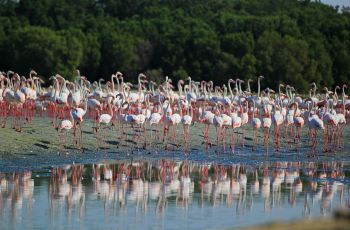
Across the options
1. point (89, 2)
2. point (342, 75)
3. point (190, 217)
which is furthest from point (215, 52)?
point (190, 217)

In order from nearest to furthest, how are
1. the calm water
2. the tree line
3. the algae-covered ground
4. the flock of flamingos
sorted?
the calm water < the algae-covered ground < the flock of flamingos < the tree line

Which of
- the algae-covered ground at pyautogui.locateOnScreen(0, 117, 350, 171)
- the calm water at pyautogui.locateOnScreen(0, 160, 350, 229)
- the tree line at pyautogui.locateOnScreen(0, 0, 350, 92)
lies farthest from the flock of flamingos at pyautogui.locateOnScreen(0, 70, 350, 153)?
the tree line at pyautogui.locateOnScreen(0, 0, 350, 92)

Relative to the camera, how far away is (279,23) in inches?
2340

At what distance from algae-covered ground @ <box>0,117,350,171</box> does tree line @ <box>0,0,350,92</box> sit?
83.3 feet

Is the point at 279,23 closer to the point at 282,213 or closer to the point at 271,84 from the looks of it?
the point at 271,84

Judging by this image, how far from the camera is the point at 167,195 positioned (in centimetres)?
1539

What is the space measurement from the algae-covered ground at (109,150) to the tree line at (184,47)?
25.4m

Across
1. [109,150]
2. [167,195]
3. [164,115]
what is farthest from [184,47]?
[167,195]

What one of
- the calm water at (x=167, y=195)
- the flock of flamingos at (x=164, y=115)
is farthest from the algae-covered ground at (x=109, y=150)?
the calm water at (x=167, y=195)

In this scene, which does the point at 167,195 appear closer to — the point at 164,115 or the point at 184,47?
the point at 164,115

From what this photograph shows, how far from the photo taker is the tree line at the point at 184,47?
50656 mm

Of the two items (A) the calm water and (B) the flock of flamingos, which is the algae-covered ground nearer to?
(B) the flock of flamingos

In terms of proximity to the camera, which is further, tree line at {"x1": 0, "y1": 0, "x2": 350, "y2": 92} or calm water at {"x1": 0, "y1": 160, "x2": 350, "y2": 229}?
tree line at {"x1": 0, "y1": 0, "x2": 350, "y2": 92}

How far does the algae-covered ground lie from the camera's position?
62.7 feet
